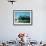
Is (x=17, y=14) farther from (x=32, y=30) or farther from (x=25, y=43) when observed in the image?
(x=25, y=43)

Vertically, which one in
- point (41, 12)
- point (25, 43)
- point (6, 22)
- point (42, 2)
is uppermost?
point (42, 2)

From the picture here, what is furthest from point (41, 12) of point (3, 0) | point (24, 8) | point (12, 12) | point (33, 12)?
point (3, 0)

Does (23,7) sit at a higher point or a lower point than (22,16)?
higher

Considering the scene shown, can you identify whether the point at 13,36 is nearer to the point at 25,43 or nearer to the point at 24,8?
the point at 24,8

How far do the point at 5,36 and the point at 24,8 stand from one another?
133cm

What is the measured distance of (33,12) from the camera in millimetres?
5480

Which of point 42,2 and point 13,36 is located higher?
point 42,2

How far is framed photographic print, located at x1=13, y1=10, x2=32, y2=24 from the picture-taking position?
545 centimetres

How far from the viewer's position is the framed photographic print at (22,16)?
5449 mm

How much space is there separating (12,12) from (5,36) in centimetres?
99

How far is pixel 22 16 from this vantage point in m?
5.45

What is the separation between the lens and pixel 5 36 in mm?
5449

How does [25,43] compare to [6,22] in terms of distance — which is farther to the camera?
[6,22]

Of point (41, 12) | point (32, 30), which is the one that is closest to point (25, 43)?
point (32, 30)
